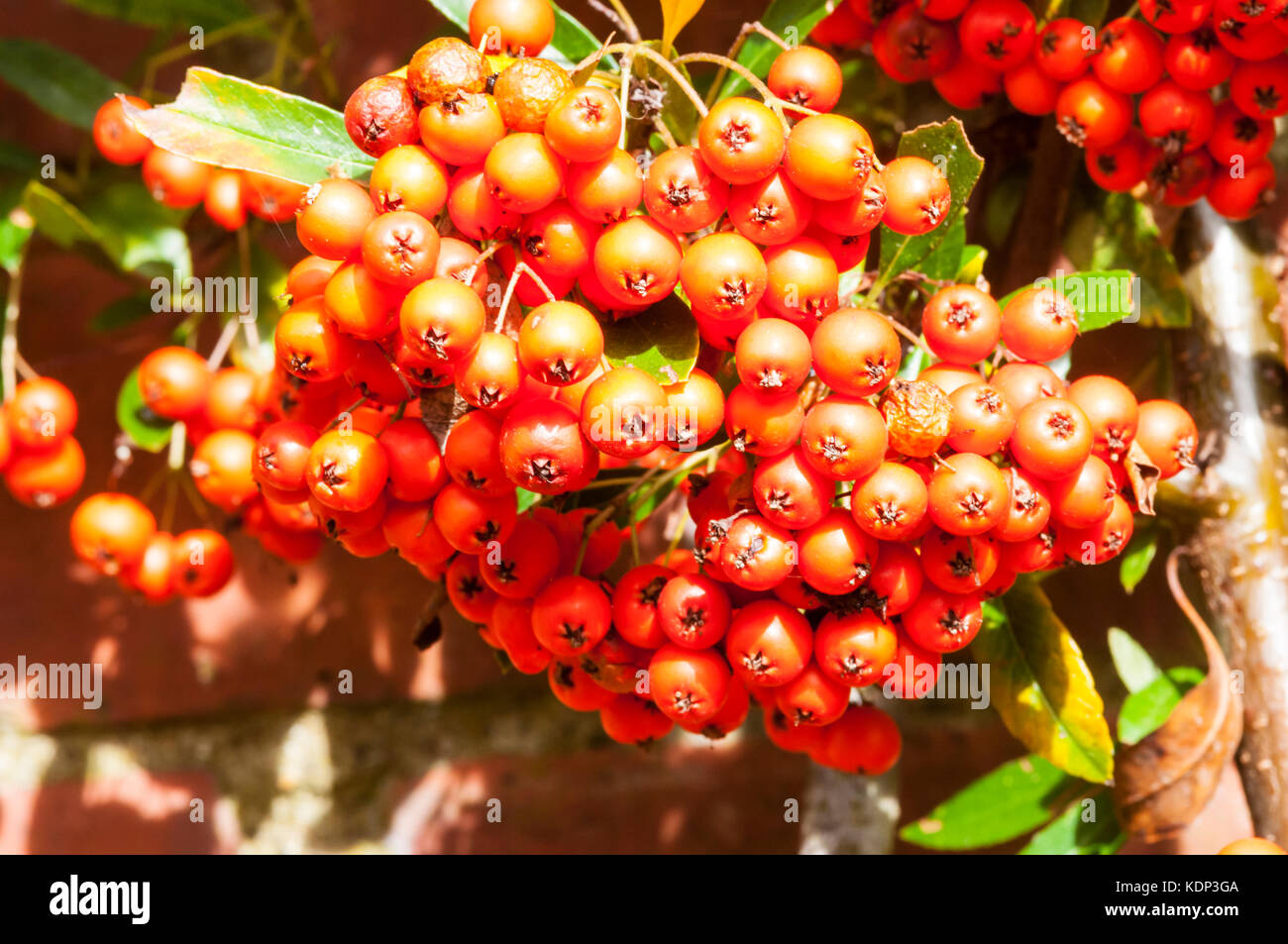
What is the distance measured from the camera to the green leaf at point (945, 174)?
76 cm

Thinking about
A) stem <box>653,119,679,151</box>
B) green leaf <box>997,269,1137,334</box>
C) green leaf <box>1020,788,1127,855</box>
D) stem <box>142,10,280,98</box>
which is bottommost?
green leaf <box>1020,788,1127,855</box>

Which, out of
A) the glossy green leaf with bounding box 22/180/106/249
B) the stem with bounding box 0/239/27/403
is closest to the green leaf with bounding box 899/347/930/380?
the glossy green leaf with bounding box 22/180/106/249

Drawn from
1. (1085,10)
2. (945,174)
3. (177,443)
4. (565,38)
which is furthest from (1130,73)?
(177,443)

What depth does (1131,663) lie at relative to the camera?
3.73ft

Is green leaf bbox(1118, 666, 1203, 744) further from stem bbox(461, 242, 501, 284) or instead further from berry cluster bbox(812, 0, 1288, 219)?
stem bbox(461, 242, 501, 284)

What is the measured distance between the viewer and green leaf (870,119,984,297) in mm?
762

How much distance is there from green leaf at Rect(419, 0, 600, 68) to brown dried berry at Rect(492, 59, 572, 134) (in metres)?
0.24

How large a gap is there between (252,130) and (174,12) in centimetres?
56

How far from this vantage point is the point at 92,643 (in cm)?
129

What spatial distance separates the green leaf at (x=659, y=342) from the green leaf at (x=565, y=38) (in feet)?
0.99

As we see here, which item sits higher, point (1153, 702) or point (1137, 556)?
point (1137, 556)

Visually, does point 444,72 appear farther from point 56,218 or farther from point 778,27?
point 56,218

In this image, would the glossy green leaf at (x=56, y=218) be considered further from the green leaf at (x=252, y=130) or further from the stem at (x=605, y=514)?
the stem at (x=605, y=514)
